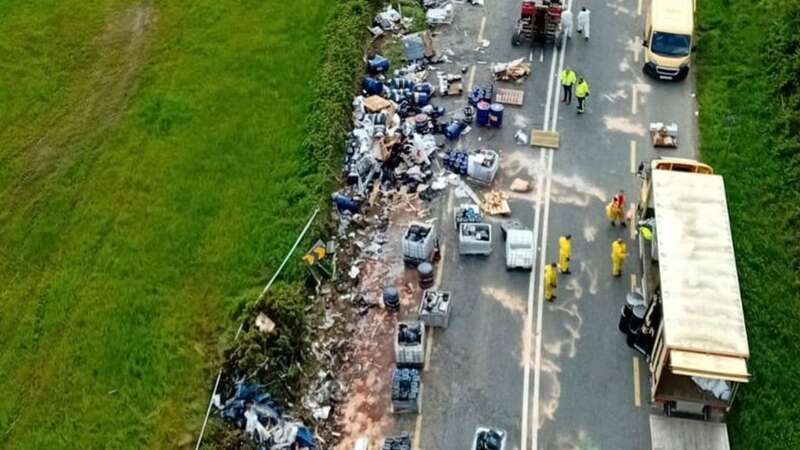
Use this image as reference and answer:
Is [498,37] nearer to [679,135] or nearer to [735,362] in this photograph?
[679,135]

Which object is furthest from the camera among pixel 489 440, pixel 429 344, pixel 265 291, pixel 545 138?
pixel 545 138

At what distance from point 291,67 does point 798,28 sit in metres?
19.2

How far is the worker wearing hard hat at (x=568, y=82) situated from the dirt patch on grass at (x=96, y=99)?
15806mm

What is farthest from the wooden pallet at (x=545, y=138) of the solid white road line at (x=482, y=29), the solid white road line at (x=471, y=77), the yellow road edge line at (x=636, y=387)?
the yellow road edge line at (x=636, y=387)

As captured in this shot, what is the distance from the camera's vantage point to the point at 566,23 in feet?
118

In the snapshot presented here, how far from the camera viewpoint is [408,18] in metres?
37.0

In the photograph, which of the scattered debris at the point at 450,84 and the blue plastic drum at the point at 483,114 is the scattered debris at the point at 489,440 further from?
the scattered debris at the point at 450,84

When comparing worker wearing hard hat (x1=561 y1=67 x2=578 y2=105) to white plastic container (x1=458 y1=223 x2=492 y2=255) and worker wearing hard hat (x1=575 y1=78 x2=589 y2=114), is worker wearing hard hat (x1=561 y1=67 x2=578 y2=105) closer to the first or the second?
worker wearing hard hat (x1=575 y1=78 x2=589 y2=114)

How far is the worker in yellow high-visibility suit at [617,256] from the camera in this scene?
2706 cm

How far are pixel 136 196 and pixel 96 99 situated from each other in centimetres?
582

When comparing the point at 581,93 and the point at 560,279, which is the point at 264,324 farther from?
the point at 581,93

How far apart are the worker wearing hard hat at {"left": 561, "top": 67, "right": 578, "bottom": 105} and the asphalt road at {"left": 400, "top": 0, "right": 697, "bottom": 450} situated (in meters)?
0.46

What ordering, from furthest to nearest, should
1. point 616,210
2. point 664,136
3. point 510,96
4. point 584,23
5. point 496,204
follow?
point 584,23
point 510,96
point 664,136
point 496,204
point 616,210

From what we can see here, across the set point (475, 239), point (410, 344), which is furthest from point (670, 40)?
point (410, 344)
